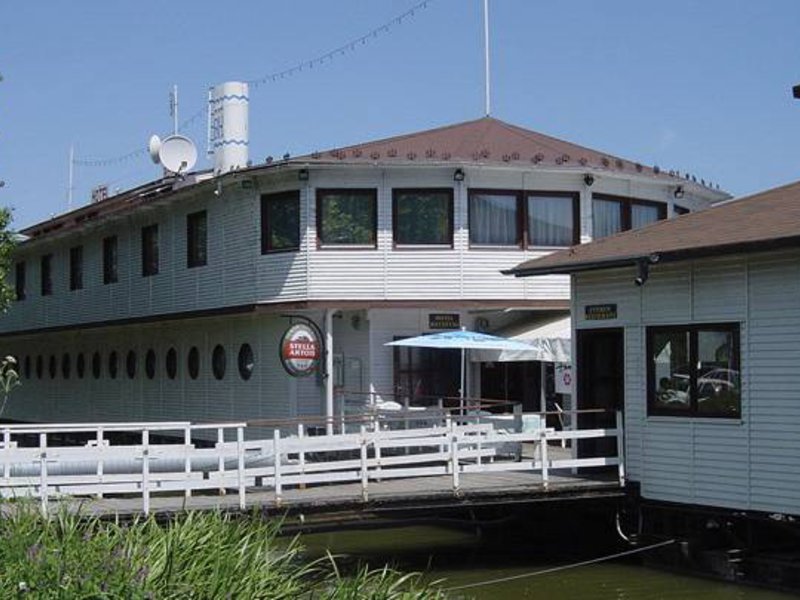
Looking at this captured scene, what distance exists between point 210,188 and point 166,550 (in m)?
19.8

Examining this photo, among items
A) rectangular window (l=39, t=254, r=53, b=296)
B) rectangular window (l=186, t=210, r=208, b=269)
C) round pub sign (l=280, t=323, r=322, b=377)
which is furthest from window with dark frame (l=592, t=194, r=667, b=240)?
rectangular window (l=39, t=254, r=53, b=296)

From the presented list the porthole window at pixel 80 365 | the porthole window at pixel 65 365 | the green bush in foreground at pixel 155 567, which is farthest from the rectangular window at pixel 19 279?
the green bush in foreground at pixel 155 567

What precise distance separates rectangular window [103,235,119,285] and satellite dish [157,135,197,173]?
272 centimetres

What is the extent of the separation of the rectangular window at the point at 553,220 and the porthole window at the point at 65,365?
19.5 meters

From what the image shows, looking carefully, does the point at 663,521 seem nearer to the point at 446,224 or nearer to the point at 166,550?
the point at 446,224

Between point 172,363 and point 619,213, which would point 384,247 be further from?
point 172,363

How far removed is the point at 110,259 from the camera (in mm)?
35594

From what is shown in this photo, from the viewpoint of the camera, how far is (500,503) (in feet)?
59.4

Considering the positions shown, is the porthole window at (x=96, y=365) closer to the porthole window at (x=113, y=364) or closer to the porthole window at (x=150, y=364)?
the porthole window at (x=113, y=364)

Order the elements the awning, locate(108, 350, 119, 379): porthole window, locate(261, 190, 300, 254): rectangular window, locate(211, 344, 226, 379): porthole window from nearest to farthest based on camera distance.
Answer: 1. the awning
2. locate(261, 190, 300, 254): rectangular window
3. locate(211, 344, 226, 379): porthole window
4. locate(108, 350, 119, 379): porthole window

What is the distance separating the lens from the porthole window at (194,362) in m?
30.7

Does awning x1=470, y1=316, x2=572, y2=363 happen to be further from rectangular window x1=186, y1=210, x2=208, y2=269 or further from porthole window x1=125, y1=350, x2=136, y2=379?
porthole window x1=125, y1=350, x2=136, y2=379

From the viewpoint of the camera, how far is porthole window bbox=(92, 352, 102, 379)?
125 ft

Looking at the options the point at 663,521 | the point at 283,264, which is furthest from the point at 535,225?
the point at 663,521
